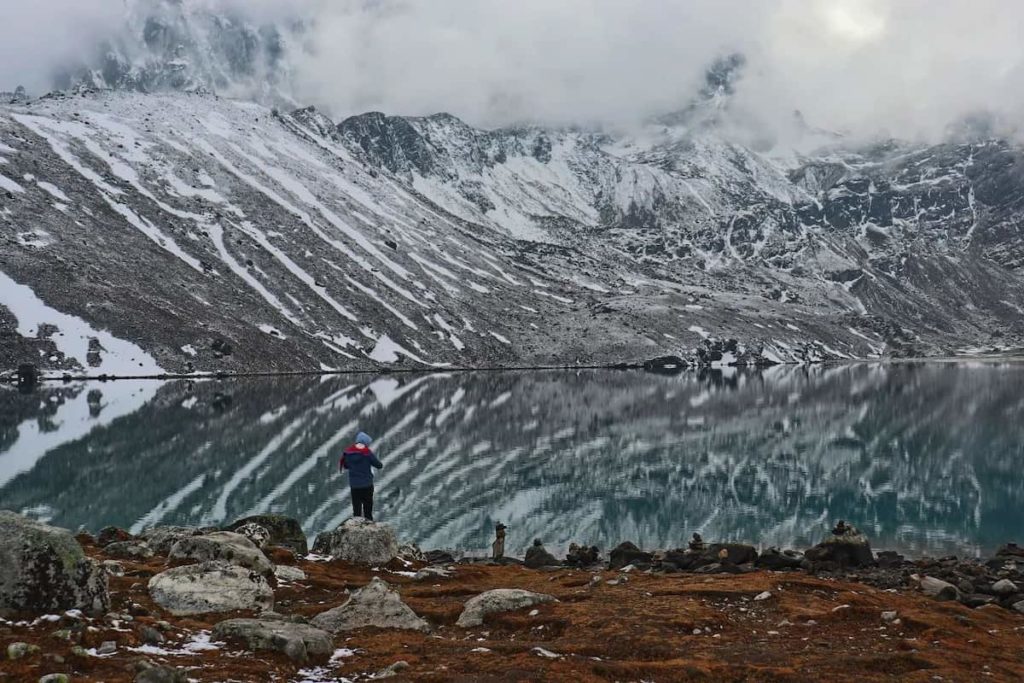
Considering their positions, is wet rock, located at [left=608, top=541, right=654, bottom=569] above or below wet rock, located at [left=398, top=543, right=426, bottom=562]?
below

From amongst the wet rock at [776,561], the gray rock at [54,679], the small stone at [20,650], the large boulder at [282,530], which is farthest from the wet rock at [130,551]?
the wet rock at [776,561]

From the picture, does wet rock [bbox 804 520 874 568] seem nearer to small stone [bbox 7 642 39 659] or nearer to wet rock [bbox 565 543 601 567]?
wet rock [bbox 565 543 601 567]

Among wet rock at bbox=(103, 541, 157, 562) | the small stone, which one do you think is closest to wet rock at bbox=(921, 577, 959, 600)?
the small stone

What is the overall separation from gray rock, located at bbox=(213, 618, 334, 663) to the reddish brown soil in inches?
9.7

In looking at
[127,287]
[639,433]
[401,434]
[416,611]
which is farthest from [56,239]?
[416,611]

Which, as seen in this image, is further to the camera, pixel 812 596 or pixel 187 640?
pixel 812 596

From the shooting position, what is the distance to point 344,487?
57.0m

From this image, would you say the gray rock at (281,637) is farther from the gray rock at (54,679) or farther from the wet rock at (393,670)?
the gray rock at (54,679)

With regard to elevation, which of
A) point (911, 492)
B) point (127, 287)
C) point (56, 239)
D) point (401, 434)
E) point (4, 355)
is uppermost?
point (56, 239)

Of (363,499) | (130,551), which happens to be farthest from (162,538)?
(363,499)

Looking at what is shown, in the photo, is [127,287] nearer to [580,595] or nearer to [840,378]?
[840,378]

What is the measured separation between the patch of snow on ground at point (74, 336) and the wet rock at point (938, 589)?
158514mm

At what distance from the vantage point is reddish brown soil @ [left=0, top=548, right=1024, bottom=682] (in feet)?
44.9

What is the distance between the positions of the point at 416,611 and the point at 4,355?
15825 cm
